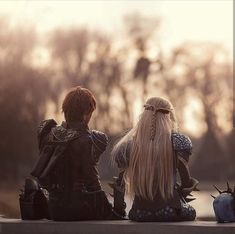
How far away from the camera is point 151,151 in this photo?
8.95 metres

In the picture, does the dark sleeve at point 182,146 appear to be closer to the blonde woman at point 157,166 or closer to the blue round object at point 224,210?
the blonde woman at point 157,166

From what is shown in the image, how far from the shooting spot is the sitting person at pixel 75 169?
9258 mm

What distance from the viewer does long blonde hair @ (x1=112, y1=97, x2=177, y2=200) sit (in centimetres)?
891

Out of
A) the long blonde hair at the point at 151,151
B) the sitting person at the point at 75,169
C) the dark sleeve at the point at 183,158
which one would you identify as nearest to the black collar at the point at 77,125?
the sitting person at the point at 75,169

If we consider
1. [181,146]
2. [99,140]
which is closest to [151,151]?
[181,146]

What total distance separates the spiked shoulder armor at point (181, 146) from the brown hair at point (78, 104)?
1048 mm

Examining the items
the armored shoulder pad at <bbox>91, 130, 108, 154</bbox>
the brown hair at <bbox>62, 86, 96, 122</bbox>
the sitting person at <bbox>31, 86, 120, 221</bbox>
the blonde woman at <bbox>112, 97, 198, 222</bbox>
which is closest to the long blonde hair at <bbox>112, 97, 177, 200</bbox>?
the blonde woman at <bbox>112, 97, 198, 222</bbox>

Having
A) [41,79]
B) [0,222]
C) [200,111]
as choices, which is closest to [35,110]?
[41,79]

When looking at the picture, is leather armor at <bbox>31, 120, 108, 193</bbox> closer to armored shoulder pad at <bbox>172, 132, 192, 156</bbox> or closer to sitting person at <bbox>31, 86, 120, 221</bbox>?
sitting person at <bbox>31, 86, 120, 221</bbox>

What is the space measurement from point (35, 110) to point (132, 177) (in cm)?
4728

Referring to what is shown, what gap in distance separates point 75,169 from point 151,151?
34.5 inches

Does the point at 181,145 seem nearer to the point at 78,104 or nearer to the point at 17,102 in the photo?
the point at 78,104

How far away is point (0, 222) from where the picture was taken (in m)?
9.59

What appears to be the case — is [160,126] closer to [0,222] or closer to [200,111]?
[0,222]
